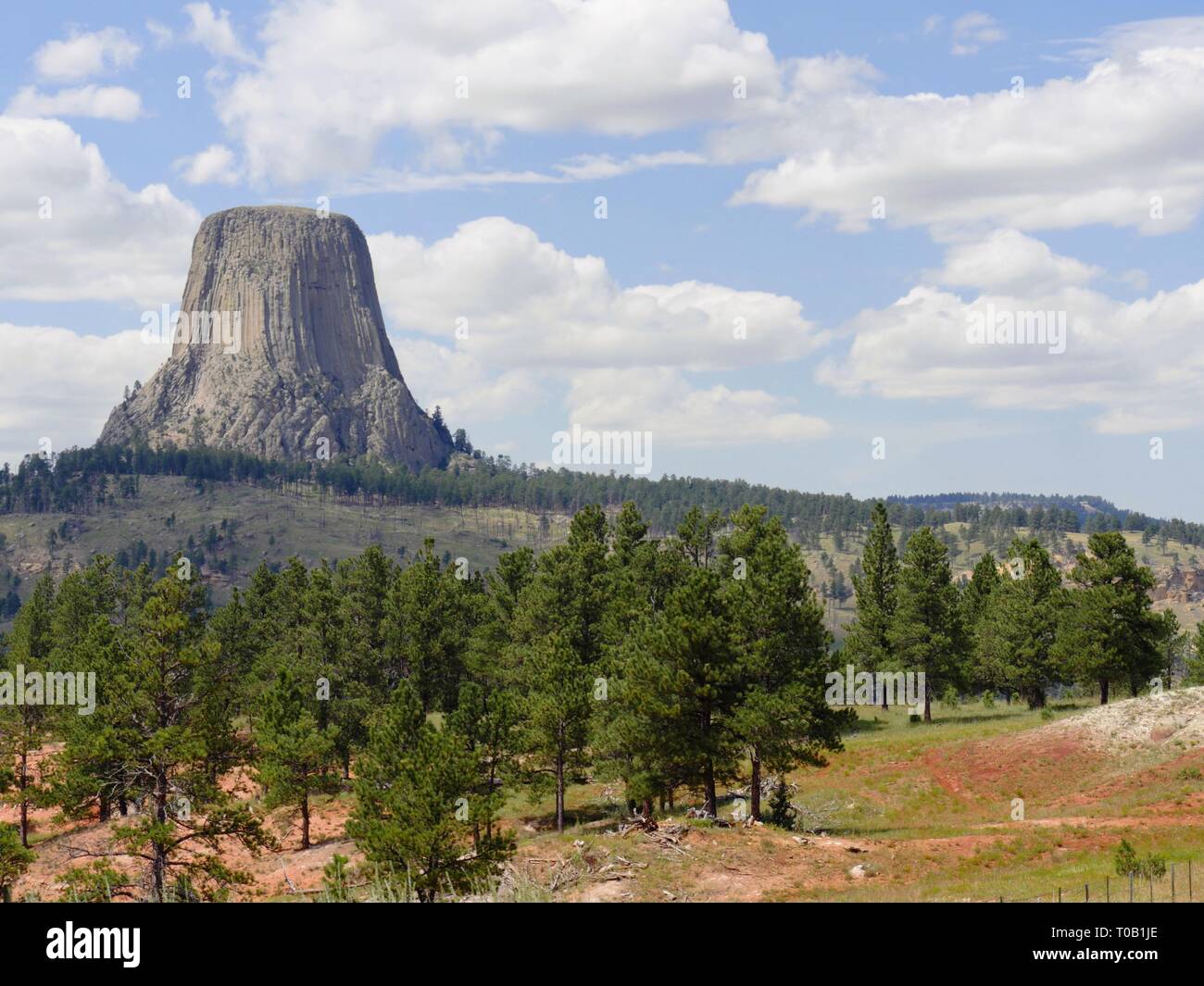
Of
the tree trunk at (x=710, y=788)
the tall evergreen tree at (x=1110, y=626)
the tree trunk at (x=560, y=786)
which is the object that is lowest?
the tree trunk at (x=560, y=786)

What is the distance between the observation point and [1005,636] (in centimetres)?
7812

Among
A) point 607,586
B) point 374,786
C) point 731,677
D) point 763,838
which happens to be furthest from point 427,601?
point 763,838

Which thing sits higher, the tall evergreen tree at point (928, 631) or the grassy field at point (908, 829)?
the tall evergreen tree at point (928, 631)

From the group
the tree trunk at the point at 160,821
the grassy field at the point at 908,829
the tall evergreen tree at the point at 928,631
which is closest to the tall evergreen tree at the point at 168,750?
the tree trunk at the point at 160,821

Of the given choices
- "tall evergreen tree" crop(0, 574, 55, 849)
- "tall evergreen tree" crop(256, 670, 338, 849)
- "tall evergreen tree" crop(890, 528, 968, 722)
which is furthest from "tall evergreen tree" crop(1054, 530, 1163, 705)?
"tall evergreen tree" crop(0, 574, 55, 849)

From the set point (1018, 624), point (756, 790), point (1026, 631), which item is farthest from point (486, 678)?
point (1026, 631)

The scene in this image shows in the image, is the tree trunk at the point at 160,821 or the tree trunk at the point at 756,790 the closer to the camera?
the tree trunk at the point at 160,821

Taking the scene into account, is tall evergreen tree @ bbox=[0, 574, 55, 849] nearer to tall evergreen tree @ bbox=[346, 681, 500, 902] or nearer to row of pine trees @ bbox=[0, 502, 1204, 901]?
row of pine trees @ bbox=[0, 502, 1204, 901]

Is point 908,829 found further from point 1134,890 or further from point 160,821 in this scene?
point 160,821

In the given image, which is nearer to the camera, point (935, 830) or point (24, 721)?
point (935, 830)

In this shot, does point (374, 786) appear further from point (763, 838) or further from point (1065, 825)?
point (1065, 825)

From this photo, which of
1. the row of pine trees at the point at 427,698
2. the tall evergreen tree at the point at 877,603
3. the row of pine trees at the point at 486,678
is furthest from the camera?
the tall evergreen tree at the point at 877,603

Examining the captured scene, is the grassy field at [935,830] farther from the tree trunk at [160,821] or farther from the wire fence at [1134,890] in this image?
the tree trunk at [160,821]

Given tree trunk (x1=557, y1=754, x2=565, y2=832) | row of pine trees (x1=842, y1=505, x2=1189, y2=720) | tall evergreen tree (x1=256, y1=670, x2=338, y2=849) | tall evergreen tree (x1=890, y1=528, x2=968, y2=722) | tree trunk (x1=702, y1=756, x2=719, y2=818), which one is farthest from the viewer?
tall evergreen tree (x1=890, y1=528, x2=968, y2=722)
